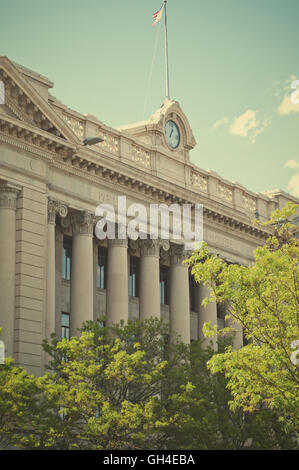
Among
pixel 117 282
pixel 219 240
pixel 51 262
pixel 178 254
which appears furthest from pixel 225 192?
pixel 51 262

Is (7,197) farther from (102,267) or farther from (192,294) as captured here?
(192,294)

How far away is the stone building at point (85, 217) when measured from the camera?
42781 mm

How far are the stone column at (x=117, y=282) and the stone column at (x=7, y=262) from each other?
8.53 meters

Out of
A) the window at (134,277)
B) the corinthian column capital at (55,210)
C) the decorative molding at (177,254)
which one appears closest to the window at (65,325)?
the corinthian column capital at (55,210)

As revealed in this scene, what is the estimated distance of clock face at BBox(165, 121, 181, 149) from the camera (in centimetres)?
5692

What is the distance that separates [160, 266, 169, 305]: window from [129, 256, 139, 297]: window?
2.99 meters

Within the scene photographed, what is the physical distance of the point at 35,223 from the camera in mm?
44188

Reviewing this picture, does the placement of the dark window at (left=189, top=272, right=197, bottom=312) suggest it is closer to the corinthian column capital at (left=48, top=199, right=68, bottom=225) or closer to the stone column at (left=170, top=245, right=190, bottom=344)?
the stone column at (left=170, top=245, right=190, bottom=344)

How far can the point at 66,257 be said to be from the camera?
49.8 metres

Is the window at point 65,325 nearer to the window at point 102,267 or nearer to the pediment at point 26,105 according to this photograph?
the window at point 102,267

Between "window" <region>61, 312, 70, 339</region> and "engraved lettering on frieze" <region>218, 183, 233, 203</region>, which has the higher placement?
"engraved lettering on frieze" <region>218, 183, 233, 203</region>

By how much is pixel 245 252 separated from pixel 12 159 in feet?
77.6

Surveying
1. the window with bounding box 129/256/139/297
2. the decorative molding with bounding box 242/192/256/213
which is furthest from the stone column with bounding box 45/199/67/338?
the decorative molding with bounding box 242/192/256/213
